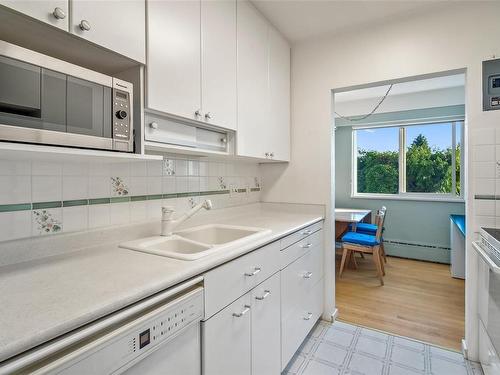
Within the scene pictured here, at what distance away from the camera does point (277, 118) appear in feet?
7.47

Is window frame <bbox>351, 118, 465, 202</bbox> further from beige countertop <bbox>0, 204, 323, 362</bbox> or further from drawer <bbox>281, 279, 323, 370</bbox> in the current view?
beige countertop <bbox>0, 204, 323, 362</bbox>

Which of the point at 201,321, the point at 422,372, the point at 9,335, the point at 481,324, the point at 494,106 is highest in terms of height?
the point at 494,106

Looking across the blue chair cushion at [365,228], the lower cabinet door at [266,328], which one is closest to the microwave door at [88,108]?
the lower cabinet door at [266,328]

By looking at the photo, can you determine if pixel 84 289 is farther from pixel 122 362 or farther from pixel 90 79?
pixel 90 79

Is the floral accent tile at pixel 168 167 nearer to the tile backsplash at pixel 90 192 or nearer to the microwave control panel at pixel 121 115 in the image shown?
the tile backsplash at pixel 90 192

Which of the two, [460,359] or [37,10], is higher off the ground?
[37,10]

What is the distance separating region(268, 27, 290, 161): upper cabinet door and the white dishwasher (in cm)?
148

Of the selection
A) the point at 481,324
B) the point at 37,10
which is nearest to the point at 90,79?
the point at 37,10

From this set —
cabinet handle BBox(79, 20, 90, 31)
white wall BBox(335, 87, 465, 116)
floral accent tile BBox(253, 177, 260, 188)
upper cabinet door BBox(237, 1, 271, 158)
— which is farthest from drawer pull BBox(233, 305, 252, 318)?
white wall BBox(335, 87, 465, 116)

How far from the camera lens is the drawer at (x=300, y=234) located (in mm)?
1649

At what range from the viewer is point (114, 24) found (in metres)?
1.03

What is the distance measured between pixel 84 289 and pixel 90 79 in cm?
70

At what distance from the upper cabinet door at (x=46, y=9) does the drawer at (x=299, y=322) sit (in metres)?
1.69

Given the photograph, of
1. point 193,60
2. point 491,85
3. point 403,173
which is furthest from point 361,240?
point 193,60
